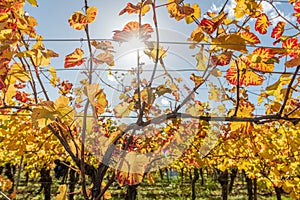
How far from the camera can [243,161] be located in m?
5.21

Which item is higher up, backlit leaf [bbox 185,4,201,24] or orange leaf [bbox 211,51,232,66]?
backlit leaf [bbox 185,4,201,24]

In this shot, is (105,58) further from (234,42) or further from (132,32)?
(234,42)

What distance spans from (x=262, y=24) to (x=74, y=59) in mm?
757

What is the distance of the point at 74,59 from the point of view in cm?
101

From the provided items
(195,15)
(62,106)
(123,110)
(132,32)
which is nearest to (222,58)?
(195,15)

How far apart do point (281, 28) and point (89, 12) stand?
30.5 inches

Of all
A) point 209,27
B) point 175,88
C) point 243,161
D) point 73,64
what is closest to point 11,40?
point 73,64

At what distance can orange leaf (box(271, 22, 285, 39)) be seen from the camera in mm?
1216

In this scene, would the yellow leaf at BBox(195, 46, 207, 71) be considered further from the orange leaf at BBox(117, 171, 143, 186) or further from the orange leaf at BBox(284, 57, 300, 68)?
the orange leaf at BBox(117, 171, 143, 186)

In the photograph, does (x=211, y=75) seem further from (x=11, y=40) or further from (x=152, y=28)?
(x=11, y=40)

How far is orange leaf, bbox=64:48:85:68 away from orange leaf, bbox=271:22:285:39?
0.76 m

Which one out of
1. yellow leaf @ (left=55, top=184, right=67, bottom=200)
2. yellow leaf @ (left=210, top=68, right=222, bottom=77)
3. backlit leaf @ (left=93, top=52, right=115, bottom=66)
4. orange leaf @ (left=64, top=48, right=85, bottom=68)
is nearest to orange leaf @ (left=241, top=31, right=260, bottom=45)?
yellow leaf @ (left=210, top=68, right=222, bottom=77)

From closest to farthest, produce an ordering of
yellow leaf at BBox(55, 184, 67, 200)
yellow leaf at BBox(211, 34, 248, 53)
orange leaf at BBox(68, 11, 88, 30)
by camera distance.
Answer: yellow leaf at BBox(211, 34, 248, 53)
orange leaf at BBox(68, 11, 88, 30)
yellow leaf at BBox(55, 184, 67, 200)

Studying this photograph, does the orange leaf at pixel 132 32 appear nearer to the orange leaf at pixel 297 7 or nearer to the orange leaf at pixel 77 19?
the orange leaf at pixel 77 19
